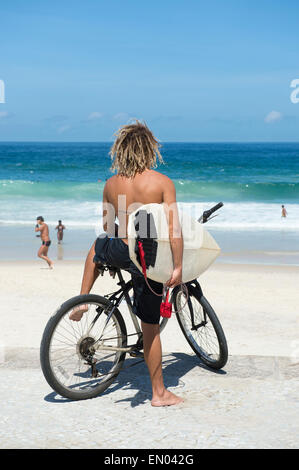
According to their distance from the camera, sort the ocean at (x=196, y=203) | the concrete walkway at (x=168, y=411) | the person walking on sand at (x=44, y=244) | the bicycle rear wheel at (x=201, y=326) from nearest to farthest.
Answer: the concrete walkway at (x=168, y=411) → the bicycle rear wheel at (x=201, y=326) → the person walking on sand at (x=44, y=244) → the ocean at (x=196, y=203)

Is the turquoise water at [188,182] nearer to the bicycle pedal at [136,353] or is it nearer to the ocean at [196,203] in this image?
the ocean at [196,203]

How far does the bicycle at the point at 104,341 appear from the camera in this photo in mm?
3816

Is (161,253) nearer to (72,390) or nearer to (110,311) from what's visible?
(110,311)

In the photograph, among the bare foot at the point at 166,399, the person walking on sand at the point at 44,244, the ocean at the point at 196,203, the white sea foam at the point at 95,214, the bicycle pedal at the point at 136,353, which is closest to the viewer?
the bare foot at the point at 166,399

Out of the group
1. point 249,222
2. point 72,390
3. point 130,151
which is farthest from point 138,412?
point 249,222

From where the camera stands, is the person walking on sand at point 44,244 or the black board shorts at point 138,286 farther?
the person walking on sand at point 44,244

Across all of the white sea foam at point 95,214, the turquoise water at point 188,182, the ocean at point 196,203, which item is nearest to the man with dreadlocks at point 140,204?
the ocean at point 196,203

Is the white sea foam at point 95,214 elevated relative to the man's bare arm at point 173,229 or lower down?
lower down

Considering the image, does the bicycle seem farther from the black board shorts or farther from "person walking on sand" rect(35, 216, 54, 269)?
"person walking on sand" rect(35, 216, 54, 269)

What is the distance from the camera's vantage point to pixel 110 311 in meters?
4.06

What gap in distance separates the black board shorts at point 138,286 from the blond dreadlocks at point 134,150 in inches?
18.6

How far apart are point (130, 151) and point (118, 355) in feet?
4.62

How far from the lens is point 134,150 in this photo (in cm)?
389

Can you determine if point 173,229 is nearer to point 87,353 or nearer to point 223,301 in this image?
point 87,353
